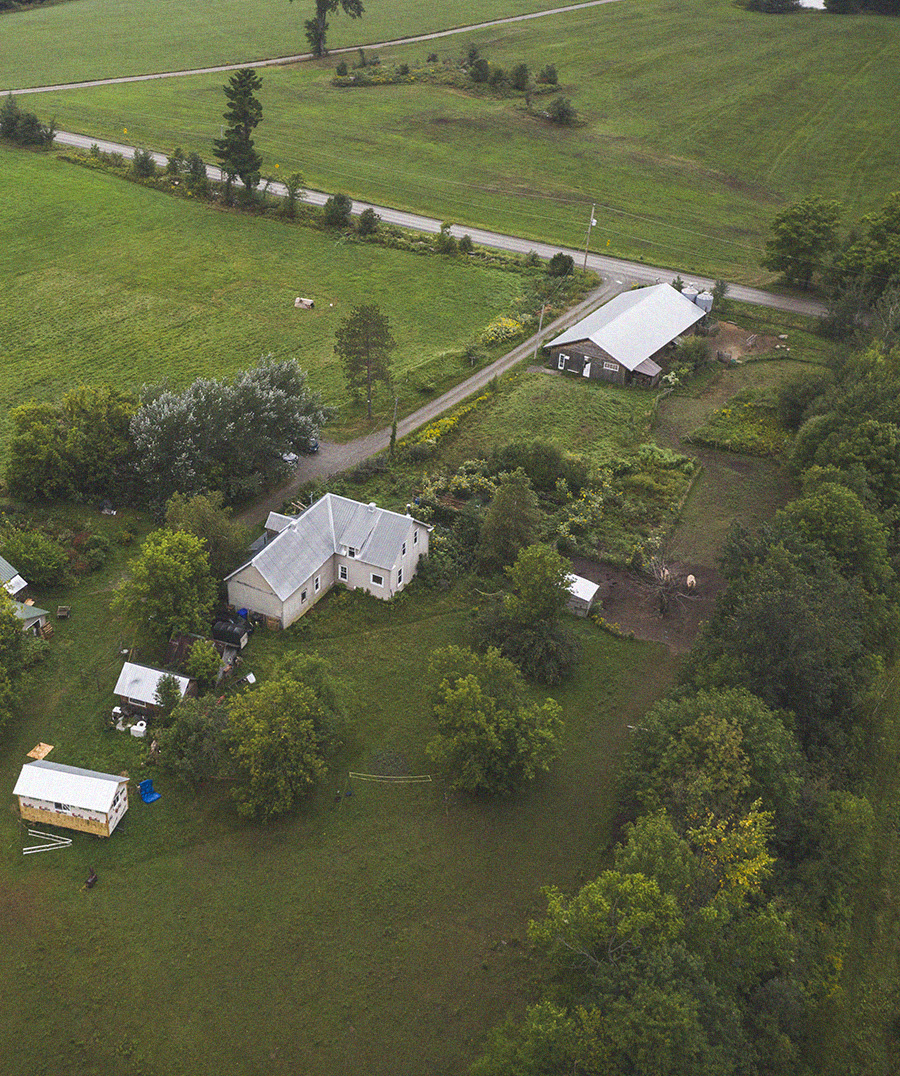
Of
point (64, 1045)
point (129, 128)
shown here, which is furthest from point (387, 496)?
point (129, 128)

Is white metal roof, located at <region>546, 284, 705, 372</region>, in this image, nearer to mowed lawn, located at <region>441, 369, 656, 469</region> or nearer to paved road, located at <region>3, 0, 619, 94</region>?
mowed lawn, located at <region>441, 369, 656, 469</region>

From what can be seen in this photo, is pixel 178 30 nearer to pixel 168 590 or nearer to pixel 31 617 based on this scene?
pixel 31 617

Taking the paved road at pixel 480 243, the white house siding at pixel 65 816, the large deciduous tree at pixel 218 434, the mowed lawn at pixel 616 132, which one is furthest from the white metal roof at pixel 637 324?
the white house siding at pixel 65 816

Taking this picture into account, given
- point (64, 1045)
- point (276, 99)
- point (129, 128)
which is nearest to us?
point (64, 1045)

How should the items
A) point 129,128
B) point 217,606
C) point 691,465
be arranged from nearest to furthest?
point 217,606 → point 691,465 → point 129,128

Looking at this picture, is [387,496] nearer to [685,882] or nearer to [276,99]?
[685,882]

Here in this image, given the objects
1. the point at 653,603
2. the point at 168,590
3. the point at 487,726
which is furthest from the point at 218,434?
the point at 653,603

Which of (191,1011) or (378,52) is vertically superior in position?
(378,52)

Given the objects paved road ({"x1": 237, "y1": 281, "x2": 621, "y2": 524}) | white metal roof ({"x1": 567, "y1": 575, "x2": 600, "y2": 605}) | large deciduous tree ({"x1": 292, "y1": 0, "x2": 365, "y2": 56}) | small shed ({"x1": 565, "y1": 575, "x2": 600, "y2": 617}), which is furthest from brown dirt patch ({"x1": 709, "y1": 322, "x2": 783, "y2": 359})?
large deciduous tree ({"x1": 292, "y1": 0, "x2": 365, "y2": 56})
